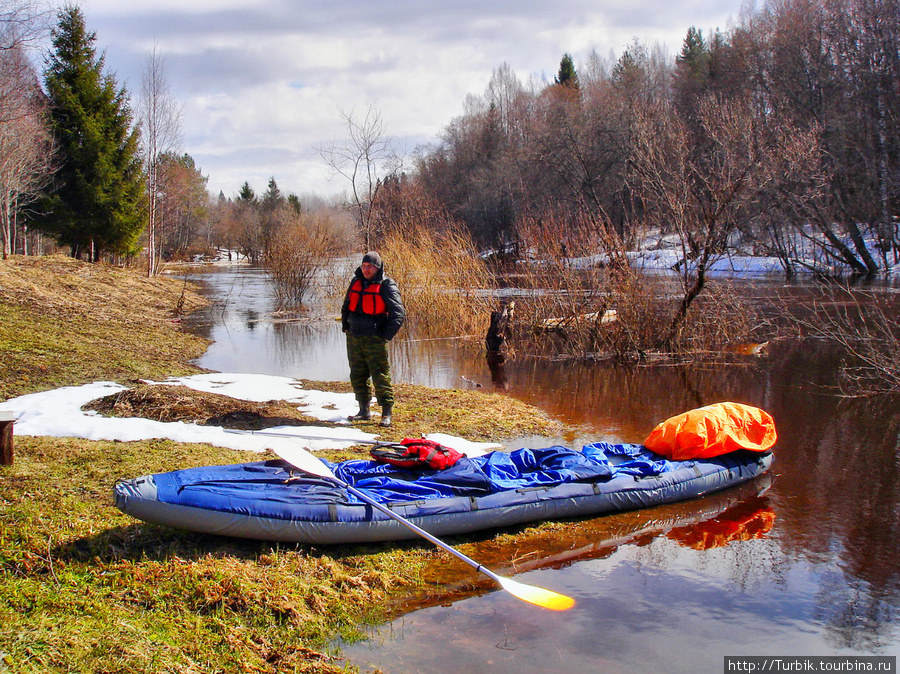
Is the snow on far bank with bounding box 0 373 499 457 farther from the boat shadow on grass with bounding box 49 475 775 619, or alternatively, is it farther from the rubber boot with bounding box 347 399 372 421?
the boat shadow on grass with bounding box 49 475 775 619

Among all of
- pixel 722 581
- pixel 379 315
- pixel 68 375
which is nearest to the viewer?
pixel 722 581

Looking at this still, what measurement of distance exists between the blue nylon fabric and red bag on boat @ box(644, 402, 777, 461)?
0.57 ft

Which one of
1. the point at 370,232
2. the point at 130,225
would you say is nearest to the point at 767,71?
the point at 370,232

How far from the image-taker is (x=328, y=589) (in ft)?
12.4

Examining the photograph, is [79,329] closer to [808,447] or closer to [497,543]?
[497,543]

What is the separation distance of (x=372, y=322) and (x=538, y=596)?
3.72 meters

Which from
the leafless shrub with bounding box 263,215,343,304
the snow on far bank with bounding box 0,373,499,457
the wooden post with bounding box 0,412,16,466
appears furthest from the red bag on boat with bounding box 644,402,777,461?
the leafless shrub with bounding box 263,215,343,304

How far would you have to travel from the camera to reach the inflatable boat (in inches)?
154

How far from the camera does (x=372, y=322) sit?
22.4 feet

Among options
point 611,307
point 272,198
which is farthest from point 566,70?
point 611,307

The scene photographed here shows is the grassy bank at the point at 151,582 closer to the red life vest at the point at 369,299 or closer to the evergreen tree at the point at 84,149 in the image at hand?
the red life vest at the point at 369,299

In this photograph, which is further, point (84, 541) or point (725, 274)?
point (725, 274)

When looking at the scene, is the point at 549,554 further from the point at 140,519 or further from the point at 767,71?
the point at 767,71

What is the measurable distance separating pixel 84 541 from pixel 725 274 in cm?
2688
